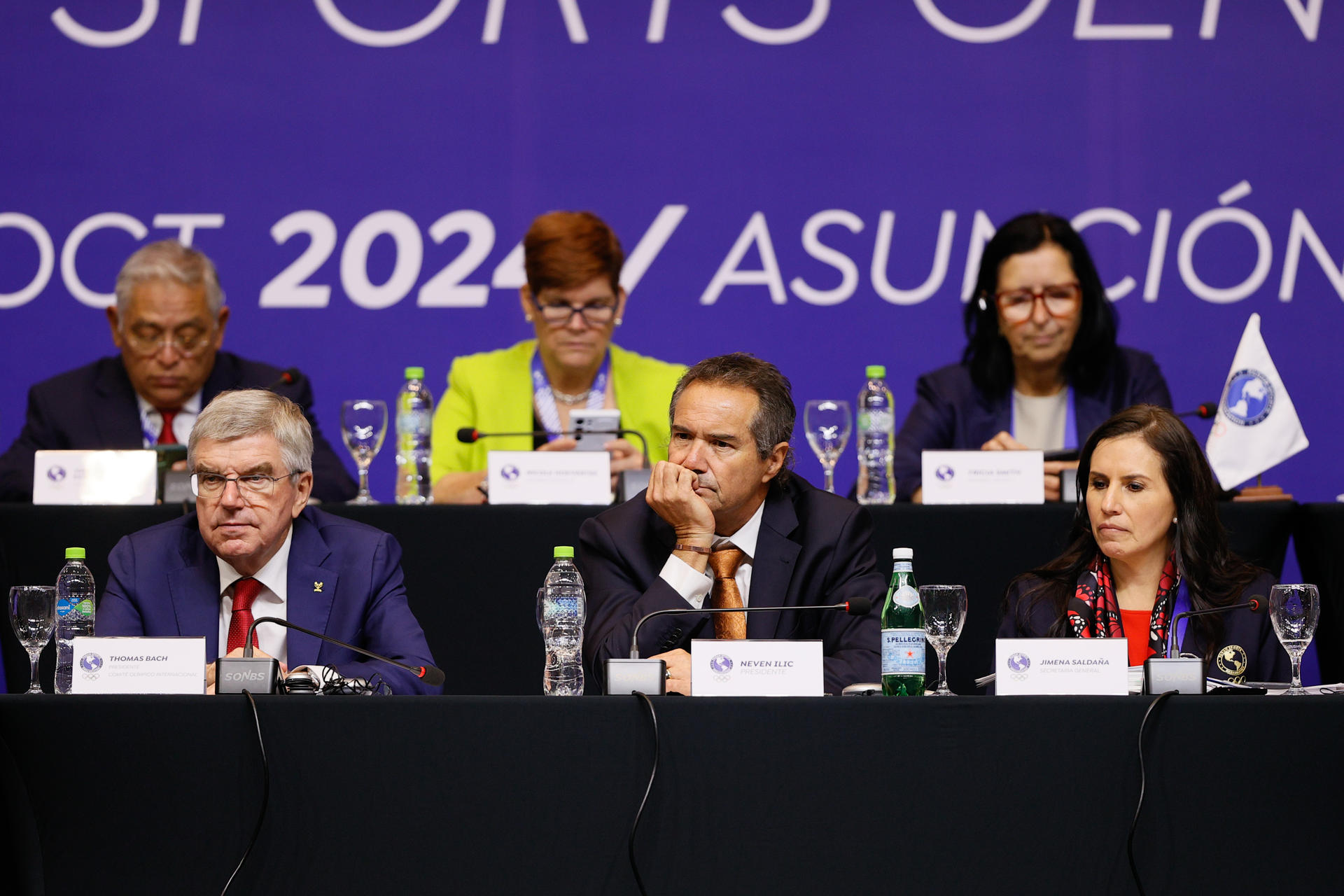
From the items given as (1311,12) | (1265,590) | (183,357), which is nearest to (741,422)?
(1265,590)

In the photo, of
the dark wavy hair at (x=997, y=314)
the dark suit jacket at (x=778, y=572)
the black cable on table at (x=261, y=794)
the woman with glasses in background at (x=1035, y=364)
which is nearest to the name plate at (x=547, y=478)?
the dark suit jacket at (x=778, y=572)

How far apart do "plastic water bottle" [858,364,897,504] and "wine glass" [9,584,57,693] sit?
2.00m

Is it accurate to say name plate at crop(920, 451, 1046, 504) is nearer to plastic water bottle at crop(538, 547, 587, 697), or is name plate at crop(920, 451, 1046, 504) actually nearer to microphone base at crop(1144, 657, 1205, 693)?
plastic water bottle at crop(538, 547, 587, 697)

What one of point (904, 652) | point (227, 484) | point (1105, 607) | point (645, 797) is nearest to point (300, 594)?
point (227, 484)

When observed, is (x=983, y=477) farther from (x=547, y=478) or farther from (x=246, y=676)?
(x=246, y=676)

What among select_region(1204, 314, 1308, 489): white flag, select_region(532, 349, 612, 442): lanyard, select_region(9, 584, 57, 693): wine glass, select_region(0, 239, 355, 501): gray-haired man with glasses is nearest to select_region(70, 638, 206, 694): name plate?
select_region(9, 584, 57, 693): wine glass

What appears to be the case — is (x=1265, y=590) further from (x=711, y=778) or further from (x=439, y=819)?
(x=439, y=819)

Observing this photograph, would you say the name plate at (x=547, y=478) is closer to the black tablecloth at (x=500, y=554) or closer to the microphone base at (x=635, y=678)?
the black tablecloth at (x=500, y=554)

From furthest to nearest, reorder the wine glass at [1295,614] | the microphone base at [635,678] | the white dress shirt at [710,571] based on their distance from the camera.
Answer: the white dress shirt at [710,571] < the wine glass at [1295,614] < the microphone base at [635,678]

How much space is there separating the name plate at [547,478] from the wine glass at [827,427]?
1.87 ft

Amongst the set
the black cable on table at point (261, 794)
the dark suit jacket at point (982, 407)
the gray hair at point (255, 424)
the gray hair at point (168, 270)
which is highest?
the gray hair at point (168, 270)

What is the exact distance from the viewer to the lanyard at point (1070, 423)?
13.6 feet

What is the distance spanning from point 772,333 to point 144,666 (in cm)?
320

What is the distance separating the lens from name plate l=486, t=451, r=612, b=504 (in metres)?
3.56
